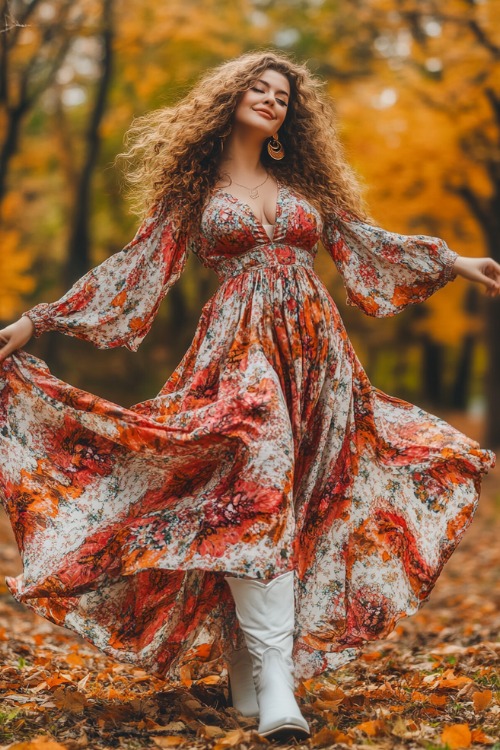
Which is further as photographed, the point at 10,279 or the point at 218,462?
the point at 10,279

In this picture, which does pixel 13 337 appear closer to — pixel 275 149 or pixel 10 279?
pixel 275 149

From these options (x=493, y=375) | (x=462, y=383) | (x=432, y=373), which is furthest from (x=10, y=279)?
(x=462, y=383)

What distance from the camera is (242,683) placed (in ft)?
11.6

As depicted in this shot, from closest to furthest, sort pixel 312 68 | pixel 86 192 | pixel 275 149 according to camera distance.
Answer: pixel 275 149 → pixel 86 192 → pixel 312 68

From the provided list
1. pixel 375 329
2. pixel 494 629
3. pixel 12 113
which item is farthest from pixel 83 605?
pixel 375 329

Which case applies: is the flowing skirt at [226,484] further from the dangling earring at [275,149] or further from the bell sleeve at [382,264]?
the dangling earring at [275,149]

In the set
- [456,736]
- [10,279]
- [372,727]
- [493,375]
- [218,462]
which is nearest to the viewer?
[456,736]

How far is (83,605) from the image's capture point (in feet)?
11.4

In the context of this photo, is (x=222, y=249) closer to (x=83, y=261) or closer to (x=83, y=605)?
(x=83, y=605)

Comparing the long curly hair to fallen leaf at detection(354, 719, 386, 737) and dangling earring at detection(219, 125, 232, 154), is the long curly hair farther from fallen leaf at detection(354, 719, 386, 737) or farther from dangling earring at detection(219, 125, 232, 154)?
fallen leaf at detection(354, 719, 386, 737)

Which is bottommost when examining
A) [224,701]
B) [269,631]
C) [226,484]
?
[224,701]

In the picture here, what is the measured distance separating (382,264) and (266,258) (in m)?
0.60

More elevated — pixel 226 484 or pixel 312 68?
pixel 312 68

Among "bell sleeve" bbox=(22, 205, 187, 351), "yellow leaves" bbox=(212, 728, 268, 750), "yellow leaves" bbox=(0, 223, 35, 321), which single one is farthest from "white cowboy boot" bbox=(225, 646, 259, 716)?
"yellow leaves" bbox=(0, 223, 35, 321)
